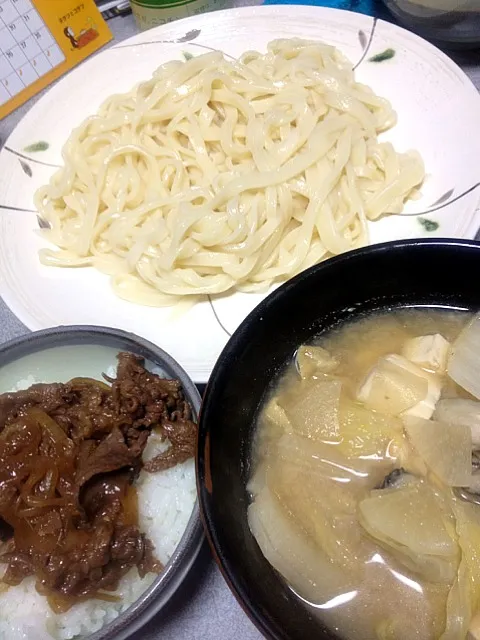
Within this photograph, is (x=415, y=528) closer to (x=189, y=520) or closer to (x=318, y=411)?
(x=318, y=411)

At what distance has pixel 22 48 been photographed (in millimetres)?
2928

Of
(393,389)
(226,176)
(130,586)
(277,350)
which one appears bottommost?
(130,586)

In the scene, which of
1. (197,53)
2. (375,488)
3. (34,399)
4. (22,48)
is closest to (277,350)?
(375,488)

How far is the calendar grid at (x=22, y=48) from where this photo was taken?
9.25 feet

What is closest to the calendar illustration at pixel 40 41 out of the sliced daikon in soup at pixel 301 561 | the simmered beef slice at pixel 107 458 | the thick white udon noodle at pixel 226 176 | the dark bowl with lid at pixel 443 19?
the thick white udon noodle at pixel 226 176

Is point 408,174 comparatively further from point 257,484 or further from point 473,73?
point 257,484

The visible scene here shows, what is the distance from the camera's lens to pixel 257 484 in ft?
4.59

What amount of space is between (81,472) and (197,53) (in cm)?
204

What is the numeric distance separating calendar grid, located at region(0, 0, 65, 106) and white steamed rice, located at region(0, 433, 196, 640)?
2267 millimetres

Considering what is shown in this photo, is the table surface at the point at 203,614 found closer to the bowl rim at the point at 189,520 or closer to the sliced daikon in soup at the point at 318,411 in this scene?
the bowl rim at the point at 189,520

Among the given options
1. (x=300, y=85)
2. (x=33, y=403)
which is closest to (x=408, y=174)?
(x=300, y=85)

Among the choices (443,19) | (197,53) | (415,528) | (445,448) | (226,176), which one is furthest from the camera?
(197,53)

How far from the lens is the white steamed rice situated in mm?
1415

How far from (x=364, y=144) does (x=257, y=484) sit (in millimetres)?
1487
